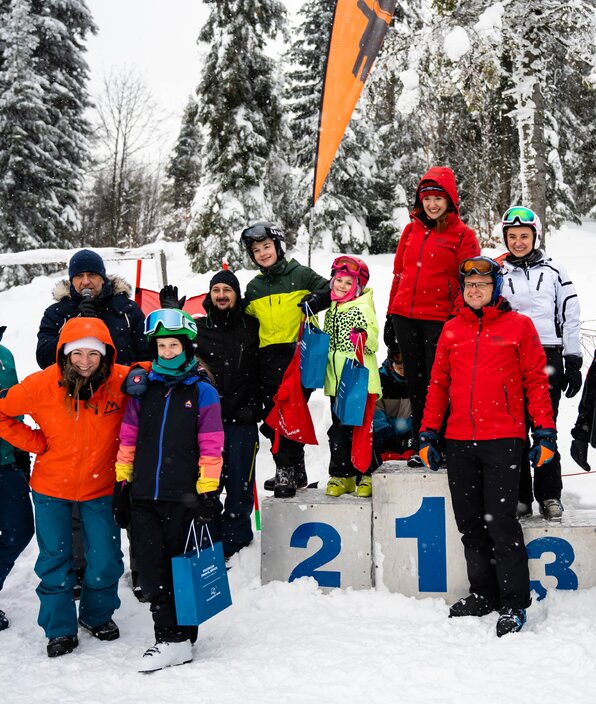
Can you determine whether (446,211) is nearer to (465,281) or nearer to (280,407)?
(465,281)

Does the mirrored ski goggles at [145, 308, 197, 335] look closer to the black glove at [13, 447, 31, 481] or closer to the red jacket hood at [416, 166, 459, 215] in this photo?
the black glove at [13, 447, 31, 481]

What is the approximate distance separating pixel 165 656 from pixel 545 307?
2.96 m

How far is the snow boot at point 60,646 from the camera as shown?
133 inches

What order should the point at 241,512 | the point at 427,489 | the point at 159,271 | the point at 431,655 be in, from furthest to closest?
the point at 159,271, the point at 241,512, the point at 427,489, the point at 431,655

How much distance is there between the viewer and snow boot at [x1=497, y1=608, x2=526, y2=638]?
3311 mm

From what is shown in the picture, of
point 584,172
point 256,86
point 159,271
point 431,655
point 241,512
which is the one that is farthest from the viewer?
point 584,172

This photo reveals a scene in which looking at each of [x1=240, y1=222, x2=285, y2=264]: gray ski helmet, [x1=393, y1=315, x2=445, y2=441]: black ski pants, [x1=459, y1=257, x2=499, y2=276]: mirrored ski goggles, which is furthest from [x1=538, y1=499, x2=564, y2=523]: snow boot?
[x1=240, y1=222, x2=285, y2=264]: gray ski helmet

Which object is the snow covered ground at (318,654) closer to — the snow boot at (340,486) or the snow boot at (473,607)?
the snow boot at (473,607)

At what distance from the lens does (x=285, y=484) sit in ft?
13.9

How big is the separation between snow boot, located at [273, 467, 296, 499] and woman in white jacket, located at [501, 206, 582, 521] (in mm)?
1483

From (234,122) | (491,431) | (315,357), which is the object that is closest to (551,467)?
(491,431)

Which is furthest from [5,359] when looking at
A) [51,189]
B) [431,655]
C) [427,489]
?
[51,189]

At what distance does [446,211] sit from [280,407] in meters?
1.67

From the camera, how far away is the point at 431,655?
3.17 m
